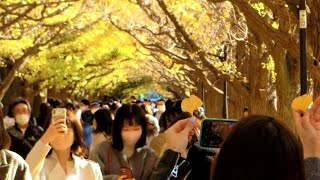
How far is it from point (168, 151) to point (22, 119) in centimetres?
480

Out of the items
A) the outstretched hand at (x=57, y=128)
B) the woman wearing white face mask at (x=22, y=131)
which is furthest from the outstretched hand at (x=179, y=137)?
the woman wearing white face mask at (x=22, y=131)

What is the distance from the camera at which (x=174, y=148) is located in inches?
144

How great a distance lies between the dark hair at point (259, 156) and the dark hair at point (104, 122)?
587cm

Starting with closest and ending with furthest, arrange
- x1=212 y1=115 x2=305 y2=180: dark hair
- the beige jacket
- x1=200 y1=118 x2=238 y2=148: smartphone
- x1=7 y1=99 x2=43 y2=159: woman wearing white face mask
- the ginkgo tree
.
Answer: x1=212 y1=115 x2=305 y2=180: dark hair → the beige jacket → x1=200 y1=118 x2=238 y2=148: smartphone → x1=7 y1=99 x2=43 y2=159: woman wearing white face mask → the ginkgo tree

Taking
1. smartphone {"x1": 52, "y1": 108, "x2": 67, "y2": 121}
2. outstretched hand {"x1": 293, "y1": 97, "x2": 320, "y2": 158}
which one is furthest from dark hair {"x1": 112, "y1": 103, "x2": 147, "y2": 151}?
outstretched hand {"x1": 293, "y1": 97, "x2": 320, "y2": 158}

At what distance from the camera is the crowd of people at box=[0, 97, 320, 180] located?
2.29 m

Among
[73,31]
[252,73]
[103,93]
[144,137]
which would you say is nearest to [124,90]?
[103,93]

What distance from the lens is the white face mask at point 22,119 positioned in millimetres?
8112

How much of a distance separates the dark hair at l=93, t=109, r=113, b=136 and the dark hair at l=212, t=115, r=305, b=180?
587 cm

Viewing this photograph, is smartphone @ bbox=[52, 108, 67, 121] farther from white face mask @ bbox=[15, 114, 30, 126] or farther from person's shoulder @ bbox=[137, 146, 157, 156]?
white face mask @ bbox=[15, 114, 30, 126]

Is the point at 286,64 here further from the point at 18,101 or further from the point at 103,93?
the point at 103,93

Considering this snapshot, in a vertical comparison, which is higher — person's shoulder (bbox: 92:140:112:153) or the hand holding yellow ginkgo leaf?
the hand holding yellow ginkgo leaf

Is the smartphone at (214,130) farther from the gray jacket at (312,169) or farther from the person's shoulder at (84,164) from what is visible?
the gray jacket at (312,169)

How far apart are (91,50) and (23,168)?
27107 millimetres
